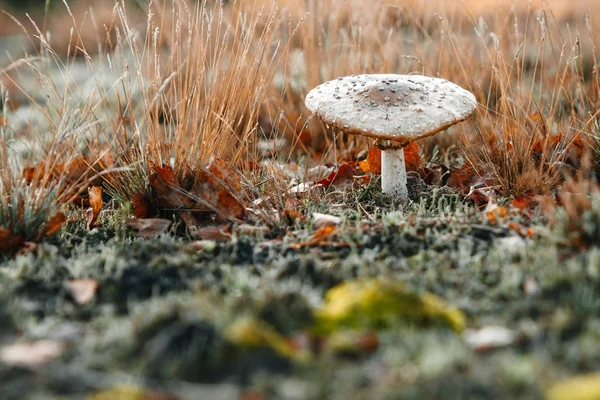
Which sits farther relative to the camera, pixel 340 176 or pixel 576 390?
pixel 340 176

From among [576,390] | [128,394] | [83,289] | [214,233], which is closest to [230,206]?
[214,233]

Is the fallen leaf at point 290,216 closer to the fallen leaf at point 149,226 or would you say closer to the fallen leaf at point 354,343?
the fallen leaf at point 149,226

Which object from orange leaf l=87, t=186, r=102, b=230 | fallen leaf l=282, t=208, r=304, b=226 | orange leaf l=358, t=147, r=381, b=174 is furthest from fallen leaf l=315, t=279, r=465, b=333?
orange leaf l=358, t=147, r=381, b=174

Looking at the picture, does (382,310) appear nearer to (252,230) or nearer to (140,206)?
(252,230)

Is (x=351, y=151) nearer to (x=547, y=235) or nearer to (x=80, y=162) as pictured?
(x=80, y=162)

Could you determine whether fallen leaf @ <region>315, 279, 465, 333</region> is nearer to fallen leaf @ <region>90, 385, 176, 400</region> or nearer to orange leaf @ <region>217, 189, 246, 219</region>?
fallen leaf @ <region>90, 385, 176, 400</region>

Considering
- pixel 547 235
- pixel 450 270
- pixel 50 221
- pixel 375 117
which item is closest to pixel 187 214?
pixel 50 221
